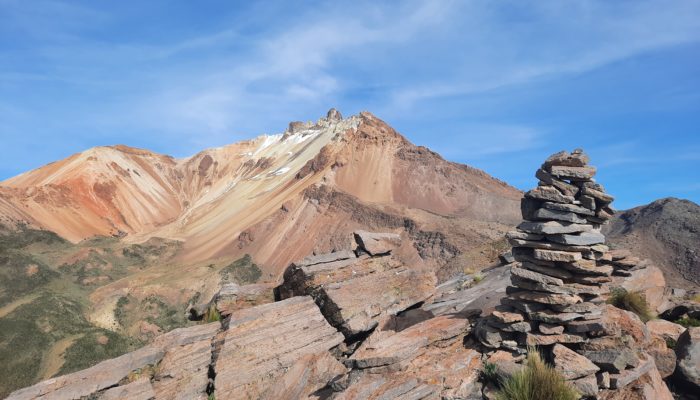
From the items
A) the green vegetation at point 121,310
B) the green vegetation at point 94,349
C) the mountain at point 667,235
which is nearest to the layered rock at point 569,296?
the green vegetation at point 94,349

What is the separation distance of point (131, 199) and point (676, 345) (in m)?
90.4

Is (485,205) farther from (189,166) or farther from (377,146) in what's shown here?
(189,166)

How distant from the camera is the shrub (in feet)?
22.2

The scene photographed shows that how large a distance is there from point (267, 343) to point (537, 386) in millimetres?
5159

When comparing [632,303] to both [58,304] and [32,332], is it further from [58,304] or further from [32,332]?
[58,304]

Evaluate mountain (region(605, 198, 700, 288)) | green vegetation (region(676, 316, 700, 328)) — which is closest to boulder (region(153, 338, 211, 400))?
green vegetation (region(676, 316, 700, 328))

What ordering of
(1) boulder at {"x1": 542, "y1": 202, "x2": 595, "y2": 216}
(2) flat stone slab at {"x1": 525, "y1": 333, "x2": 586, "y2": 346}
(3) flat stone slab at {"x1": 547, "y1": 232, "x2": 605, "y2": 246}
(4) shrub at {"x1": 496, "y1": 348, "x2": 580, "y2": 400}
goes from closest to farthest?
(4) shrub at {"x1": 496, "y1": 348, "x2": 580, "y2": 400}, (2) flat stone slab at {"x1": 525, "y1": 333, "x2": 586, "y2": 346}, (3) flat stone slab at {"x1": 547, "y1": 232, "x2": 605, "y2": 246}, (1) boulder at {"x1": 542, "y1": 202, "x2": 595, "y2": 216}

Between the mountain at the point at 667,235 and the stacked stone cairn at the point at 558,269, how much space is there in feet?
83.1

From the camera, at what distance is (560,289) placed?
846cm

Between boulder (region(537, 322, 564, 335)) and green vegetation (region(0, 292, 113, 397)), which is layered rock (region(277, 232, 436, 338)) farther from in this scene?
green vegetation (region(0, 292, 113, 397))

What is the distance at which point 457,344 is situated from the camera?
8.77 m

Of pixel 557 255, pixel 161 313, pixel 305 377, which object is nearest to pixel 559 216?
pixel 557 255

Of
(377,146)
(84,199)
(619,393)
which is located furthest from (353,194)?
(619,393)

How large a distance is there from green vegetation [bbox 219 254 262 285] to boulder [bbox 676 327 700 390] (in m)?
37.6
